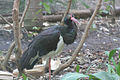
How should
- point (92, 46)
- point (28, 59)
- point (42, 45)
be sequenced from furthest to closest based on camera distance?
point (92, 46) < point (42, 45) < point (28, 59)

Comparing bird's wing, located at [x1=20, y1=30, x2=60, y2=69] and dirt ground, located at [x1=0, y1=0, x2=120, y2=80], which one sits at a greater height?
bird's wing, located at [x1=20, y1=30, x2=60, y2=69]

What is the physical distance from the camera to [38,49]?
391cm

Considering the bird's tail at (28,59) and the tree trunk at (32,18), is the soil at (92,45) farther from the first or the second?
the bird's tail at (28,59)

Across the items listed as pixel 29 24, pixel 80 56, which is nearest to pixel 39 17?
pixel 29 24

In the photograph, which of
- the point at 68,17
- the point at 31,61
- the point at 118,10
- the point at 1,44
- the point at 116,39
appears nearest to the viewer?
the point at 31,61

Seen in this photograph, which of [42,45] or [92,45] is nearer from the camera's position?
[42,45]

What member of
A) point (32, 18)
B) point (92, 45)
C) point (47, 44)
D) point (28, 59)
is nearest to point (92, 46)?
point (92, 45)

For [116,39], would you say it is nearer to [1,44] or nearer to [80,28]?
[80,28]

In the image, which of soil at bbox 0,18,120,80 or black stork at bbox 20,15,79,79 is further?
soil at bbox 0,18,120,80

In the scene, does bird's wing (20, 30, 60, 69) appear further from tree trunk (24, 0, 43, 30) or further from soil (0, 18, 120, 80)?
tree trunk (24, 0, 43, 30)

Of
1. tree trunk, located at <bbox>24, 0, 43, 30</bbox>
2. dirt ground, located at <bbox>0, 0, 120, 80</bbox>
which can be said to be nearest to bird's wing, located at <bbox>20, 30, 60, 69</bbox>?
dirt ground, located at <bbox>0, 0, 120, 80</bbox>

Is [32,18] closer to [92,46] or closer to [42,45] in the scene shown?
[92,46]

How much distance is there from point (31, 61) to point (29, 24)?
88.2 inches

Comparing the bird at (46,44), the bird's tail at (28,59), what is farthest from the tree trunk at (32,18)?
the bird's tail at (28,59)
